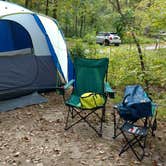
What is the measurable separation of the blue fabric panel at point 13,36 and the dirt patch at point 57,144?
60.7 inches

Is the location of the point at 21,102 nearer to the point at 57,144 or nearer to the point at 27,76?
the point at 27,76

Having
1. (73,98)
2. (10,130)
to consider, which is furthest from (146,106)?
(10,130)

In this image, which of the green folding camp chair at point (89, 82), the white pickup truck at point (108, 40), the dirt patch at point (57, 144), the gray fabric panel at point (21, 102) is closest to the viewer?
the dirt patch at point (57, 144)

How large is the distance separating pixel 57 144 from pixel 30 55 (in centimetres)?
239

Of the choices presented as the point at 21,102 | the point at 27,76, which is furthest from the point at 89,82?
the point at 27,76

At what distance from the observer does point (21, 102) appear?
5.00m

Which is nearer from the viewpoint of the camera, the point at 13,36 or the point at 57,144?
the point at 57,144

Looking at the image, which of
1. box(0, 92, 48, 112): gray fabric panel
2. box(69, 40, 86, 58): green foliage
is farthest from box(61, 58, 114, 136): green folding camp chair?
box(69, 40, 86, 58): green foliage

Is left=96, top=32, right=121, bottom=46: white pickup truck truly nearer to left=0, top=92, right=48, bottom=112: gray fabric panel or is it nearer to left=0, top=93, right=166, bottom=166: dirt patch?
left=0, top=92, right=48, bottom=112: gray fabric panel

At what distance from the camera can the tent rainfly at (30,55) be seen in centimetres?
524

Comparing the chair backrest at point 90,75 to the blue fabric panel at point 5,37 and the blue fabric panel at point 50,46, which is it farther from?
the blue fabric panel at point 5,37

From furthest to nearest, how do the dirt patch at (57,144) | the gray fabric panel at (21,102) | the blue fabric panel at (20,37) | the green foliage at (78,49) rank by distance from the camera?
the green foliage at (78,49)
the blue fabric panel at (20,37)
the gray fabric panel at (21,102)
the dirt patch at (57,144)

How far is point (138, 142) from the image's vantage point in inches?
138

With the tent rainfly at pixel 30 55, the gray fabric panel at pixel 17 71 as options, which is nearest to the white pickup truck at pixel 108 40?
the tent rainfly at pixel 30 55
